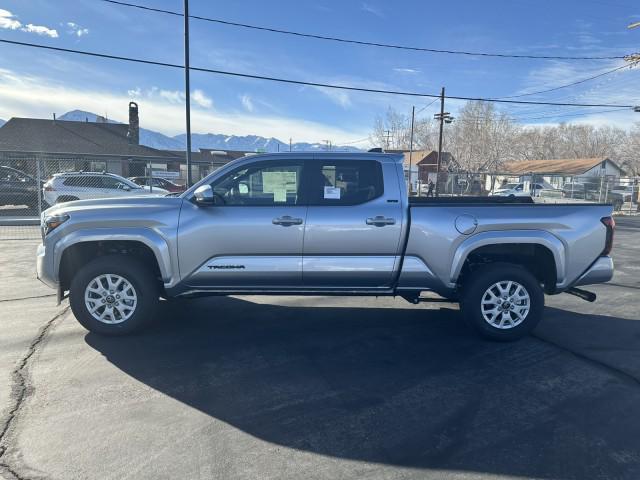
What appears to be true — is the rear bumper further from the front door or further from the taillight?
the front door

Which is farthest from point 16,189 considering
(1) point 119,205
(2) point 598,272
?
(2) point 598,272

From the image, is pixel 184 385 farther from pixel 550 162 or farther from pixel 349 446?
pixel 550 162

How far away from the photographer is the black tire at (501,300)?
4660mm

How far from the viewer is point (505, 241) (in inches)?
181

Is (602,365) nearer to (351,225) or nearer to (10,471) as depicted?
(351,225)

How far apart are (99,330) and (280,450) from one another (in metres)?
2.76

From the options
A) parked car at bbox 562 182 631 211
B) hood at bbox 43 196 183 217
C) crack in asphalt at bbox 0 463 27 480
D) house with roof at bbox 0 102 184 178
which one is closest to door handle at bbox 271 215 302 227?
hood at bbox 43 196 183 217

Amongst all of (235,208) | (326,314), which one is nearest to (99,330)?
(235,208)

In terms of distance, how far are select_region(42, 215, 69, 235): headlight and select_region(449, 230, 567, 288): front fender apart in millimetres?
3983

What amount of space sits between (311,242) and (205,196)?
1139mm

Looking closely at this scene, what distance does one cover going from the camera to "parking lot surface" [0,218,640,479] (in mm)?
2750

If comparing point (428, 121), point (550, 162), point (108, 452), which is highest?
point (428, 121)

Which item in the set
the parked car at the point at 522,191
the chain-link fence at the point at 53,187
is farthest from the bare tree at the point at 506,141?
the chain-link fence at the point at 53,187

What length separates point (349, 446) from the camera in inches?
114
